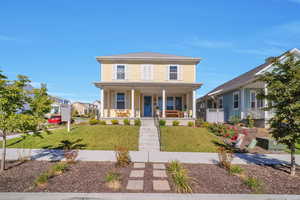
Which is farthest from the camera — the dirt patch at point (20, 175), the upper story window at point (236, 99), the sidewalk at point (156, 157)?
the upper story window at point (236, 99)

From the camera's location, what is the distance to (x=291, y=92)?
5.46m

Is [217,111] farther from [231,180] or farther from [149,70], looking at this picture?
[231,180]

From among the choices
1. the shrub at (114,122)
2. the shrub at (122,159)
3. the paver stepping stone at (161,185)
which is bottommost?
the paver stepping stone at (161,185)

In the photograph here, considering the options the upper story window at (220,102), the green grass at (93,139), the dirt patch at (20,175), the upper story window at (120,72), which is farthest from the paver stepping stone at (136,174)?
the upper story window at (220,102)

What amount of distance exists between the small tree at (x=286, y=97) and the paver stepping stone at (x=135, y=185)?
16.5 feet

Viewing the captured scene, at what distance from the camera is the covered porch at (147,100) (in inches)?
614

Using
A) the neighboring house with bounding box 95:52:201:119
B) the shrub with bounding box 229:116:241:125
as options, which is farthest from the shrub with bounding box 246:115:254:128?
the neighboring house with bounding box 95:52:201:119

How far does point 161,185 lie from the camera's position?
4.60 meters

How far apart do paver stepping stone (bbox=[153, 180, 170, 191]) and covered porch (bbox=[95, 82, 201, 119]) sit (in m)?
10.8

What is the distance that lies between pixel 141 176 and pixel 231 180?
2815mm

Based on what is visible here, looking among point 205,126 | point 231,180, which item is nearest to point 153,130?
point 205,126

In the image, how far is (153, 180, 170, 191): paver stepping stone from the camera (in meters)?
4.42

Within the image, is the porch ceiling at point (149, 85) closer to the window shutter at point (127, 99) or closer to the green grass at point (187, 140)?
the window shutter at point (127, 99)

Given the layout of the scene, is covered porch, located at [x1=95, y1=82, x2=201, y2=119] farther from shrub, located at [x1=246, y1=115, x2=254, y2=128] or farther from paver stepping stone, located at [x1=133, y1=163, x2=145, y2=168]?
paver stepping stone, located at [x1=133, y1=163, x2=145, y2=168]
